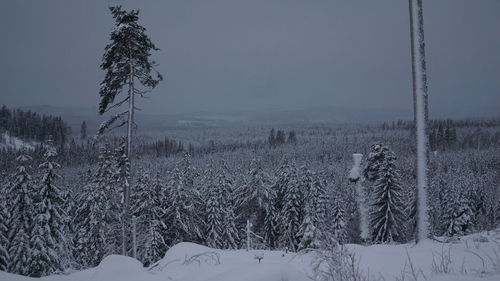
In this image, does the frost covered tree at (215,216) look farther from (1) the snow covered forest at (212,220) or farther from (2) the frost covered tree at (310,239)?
(2) the frost covered tree at (310,239)

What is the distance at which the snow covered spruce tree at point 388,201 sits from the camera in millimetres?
29969

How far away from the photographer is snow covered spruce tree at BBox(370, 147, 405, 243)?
30.0 m

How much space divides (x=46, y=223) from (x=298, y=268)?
24.8 m

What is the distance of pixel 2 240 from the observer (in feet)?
83.4

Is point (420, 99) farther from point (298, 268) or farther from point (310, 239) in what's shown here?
point (310, 239)

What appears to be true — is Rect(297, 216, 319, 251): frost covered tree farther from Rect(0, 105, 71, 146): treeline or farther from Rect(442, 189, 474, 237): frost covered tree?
Rect(0, 105, 71, 146): treeline

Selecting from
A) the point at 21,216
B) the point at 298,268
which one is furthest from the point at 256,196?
the point at 298,268

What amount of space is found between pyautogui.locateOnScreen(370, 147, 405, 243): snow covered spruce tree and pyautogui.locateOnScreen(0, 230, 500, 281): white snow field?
75.6ft

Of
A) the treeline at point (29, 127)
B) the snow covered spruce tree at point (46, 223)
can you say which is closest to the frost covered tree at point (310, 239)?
the snow covered spruce tree at point (46, 223)

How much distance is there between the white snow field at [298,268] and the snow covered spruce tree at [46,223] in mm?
20694

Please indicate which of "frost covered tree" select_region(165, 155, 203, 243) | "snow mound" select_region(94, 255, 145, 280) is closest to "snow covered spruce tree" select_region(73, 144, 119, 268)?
"frost covered tree" select_region(165, 155, 203, 243)

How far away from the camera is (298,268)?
6.50 m

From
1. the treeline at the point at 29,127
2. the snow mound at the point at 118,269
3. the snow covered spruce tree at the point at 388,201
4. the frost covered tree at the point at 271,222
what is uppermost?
the treeline at the point at 29,127

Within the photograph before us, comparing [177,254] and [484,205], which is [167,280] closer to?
[177,254]
